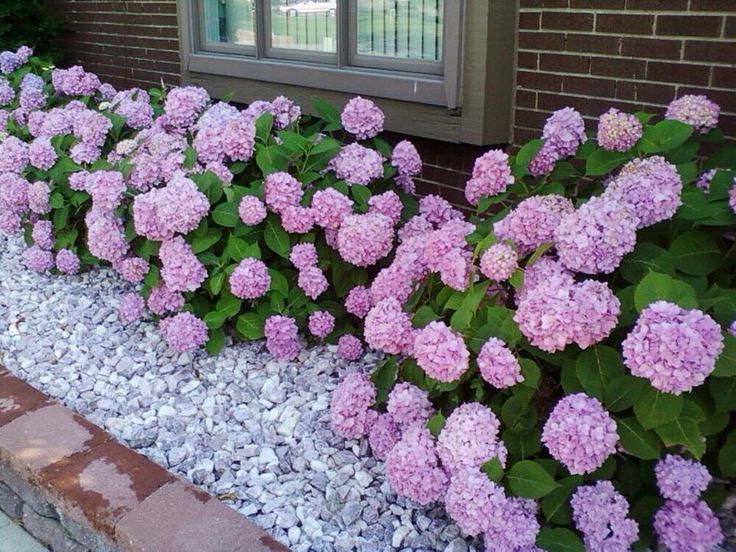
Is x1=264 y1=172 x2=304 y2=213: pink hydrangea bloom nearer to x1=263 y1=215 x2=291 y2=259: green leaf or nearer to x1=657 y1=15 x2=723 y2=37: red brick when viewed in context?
x1=263 y1=215 x2=291 y2=259: green leaf

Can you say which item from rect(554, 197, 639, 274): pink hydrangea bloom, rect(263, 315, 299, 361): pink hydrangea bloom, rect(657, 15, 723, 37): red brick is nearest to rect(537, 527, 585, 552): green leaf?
rect(554, 197, 639, 274): pink hydrangea bloom

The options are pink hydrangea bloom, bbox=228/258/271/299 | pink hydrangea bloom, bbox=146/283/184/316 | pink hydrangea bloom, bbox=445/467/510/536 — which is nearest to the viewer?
pink hydrangea bloom, bbox=445/467/510/536

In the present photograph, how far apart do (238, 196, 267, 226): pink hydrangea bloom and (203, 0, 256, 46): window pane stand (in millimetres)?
2135

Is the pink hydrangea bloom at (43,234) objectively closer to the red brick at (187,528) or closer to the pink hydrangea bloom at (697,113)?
the red brick at (187,528)

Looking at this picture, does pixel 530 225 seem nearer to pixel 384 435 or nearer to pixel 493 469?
pixel 493 469

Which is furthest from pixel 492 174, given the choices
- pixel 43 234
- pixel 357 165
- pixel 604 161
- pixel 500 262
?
pixel 43 234

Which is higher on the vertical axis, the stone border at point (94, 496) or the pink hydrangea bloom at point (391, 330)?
the pink hydrangea bloom at point (391, 330)

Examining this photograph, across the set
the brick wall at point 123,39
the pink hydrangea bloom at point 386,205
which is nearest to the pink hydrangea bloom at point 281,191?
the pink hydrangea bloom at point 386,205

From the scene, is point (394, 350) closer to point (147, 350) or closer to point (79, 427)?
point (79, 427)

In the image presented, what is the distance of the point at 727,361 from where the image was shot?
157cm

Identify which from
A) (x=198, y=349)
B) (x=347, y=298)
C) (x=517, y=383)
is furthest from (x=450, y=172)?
(x=517, y=383)

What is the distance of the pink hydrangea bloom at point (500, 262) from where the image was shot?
1.88 metres

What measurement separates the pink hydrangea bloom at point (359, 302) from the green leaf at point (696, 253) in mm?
1053

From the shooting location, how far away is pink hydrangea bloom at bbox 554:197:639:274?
1.76 metres
